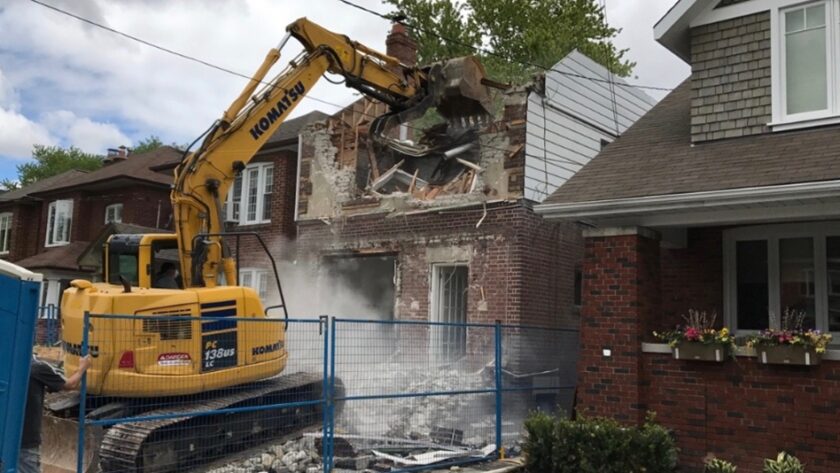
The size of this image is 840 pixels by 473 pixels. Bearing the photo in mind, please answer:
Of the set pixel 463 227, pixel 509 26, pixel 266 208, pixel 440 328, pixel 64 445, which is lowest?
pixel 64 445

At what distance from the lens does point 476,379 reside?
12906 millimetres

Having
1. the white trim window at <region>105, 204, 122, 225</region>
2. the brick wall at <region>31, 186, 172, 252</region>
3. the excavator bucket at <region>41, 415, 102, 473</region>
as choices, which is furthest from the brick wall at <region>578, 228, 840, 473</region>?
the white trim window at <region>105, 204, 122, 225</region>

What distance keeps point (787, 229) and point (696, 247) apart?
1.22 m

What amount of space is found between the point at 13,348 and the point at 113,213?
2468 centimetres

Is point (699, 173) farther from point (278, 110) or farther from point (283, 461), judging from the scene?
point (283, 461)

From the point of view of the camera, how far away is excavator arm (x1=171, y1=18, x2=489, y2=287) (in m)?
10.2

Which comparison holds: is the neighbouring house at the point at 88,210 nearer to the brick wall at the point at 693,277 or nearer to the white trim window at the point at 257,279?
the white trim window at the point at 257,279

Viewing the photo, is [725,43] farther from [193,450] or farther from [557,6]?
[557,6]

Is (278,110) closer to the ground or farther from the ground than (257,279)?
farther from the ground

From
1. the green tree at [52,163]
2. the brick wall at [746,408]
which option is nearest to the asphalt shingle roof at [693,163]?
the brick wall at [746,408]

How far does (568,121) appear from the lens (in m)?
15.6

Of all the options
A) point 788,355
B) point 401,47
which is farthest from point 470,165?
point 788,355

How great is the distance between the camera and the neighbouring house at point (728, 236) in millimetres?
8523

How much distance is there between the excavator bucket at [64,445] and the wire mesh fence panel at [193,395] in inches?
1.7
